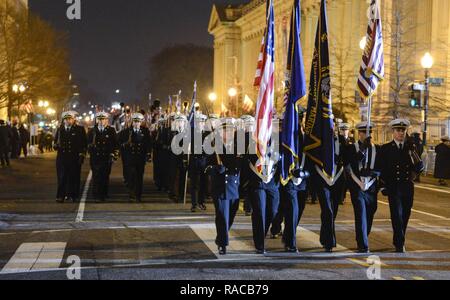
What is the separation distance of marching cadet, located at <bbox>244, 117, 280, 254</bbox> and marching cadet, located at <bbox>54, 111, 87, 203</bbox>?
24.7 ft

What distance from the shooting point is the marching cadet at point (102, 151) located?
18.4m

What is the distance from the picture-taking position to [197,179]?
17000mm

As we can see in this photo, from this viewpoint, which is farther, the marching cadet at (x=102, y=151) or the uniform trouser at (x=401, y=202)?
the marching cadet at (x=102, y=151)

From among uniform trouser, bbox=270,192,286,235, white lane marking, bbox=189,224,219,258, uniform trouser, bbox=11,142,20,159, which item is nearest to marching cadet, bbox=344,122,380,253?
uniform trouser, bbox=270,192,286,235

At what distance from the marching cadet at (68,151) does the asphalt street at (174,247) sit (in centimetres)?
52

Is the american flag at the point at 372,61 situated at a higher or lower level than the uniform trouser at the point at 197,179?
higher

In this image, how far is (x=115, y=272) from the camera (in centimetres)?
938

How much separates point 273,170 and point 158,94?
12161 centimetres

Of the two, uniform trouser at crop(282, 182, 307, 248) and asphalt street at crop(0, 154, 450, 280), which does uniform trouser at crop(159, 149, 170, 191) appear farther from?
uniform trouser at crop(282, 182, 307, 248)

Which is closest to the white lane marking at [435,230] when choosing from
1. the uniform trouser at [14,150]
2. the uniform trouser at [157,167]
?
the uniform trouser at [157,167]

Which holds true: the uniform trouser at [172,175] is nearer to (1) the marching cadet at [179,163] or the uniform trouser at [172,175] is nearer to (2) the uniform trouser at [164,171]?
(1) the marching cadet at [179,163]

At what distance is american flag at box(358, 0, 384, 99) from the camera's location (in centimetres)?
1235

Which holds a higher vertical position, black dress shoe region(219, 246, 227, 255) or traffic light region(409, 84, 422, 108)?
traffic light region(409, 84, 422, 108)
